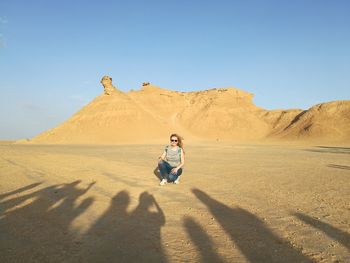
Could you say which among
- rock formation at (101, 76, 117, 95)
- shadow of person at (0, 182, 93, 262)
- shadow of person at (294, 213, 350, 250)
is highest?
rock formation at (101, 76, 117, 95)

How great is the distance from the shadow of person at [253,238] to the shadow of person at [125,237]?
3.57ft

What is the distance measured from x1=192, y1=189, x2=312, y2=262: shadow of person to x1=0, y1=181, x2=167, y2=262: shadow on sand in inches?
43.3

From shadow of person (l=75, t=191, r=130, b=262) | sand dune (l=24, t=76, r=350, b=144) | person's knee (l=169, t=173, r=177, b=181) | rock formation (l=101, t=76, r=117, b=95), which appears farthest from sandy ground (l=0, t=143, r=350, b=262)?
rock formation (l=101, t=76, r=117, b=95)

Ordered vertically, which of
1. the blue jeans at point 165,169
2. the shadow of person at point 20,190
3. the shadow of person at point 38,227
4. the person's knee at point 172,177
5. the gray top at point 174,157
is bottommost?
the shadow of person at point 38,227

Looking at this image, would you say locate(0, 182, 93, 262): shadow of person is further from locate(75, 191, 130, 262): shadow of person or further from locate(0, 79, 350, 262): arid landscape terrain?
locate(75, 191, 130, 262): shadow of person

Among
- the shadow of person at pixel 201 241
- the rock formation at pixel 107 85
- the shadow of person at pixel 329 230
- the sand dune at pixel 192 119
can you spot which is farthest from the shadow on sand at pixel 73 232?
the rock formation at pixel 107 85

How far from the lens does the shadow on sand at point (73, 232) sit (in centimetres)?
402

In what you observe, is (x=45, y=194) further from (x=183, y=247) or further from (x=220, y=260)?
(x=220, y=260)

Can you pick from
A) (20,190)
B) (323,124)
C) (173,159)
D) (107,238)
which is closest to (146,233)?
(107,238)

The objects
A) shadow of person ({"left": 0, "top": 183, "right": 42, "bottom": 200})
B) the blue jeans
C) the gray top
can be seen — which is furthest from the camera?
the blue jeans

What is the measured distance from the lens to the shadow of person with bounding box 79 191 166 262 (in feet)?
13.1

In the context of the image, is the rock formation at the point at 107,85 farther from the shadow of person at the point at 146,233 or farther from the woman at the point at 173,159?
the shadow of person at the point at 146,233

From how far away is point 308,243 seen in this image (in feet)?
14.7

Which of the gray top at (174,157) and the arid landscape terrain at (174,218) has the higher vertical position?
the gray top at (174,157)
